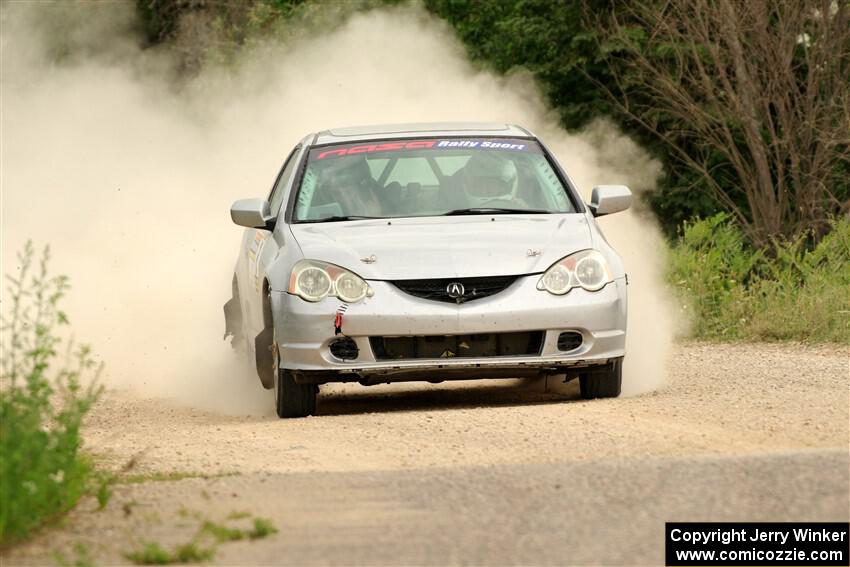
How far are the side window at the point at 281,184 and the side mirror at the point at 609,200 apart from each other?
6.23 ft

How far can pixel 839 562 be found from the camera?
6117mm

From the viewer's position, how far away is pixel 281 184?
39.7 feet

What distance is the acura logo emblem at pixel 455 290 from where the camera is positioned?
9.94 m

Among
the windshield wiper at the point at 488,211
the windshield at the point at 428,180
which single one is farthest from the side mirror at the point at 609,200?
the windshield wiper at the point at 488,211

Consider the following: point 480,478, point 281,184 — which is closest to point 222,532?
point 480,478

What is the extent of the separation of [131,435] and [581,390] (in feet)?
8.35

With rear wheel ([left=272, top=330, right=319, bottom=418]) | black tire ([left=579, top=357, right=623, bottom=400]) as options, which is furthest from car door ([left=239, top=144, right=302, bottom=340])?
black tire ([left=579, top=357, right=623, bottom=400])

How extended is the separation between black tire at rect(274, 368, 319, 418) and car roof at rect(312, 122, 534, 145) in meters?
2.02

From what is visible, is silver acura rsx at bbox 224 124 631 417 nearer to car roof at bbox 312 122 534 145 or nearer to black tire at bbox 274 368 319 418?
black tire at bbox 274 368 319 418

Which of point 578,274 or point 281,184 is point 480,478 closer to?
point 578,274

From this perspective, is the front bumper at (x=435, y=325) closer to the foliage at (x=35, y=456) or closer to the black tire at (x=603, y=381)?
the black tire at (x=603, y=381)

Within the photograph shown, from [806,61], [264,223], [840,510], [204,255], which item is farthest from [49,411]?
[806,61]

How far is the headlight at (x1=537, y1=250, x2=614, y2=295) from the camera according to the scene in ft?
33.1

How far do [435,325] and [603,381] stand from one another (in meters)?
1.18
